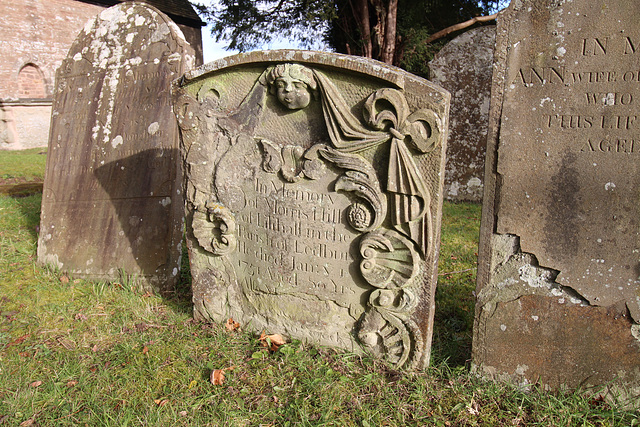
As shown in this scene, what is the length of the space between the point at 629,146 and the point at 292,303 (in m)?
2.27

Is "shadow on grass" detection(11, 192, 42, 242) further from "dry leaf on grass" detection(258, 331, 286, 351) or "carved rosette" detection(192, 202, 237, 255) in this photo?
"dry leaf on grass" detection(258, 331, 286, 351)

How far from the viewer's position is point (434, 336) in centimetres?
324

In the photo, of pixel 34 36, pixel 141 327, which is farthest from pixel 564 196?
pixel 34 36

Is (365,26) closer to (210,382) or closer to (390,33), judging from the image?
(390,33)

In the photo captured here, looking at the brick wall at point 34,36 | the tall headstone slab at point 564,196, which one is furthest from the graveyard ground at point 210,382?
the brick wall at point 34,36

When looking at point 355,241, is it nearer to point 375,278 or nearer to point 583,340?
point 375,278

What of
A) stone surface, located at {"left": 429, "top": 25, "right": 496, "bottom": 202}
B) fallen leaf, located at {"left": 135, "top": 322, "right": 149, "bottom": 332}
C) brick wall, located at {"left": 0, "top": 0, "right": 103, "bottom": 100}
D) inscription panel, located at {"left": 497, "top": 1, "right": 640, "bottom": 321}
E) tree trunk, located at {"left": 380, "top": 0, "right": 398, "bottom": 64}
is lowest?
fallen leaf, located at {"left": 135, "top": 322, "right": 149, "bottom": 332}

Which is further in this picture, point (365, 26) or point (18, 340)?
point (365, 26)

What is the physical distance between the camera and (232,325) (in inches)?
134

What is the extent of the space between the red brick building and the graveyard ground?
1302 centimetres

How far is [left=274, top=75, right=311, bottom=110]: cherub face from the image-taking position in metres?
2.79

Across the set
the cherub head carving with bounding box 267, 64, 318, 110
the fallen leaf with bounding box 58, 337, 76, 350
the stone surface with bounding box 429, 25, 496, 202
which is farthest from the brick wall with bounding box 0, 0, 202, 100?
the cherub head carving with bounding box 267, 64, 318, 110

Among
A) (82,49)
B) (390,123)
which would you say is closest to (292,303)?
(390,123)

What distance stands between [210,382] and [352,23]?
32.1 feet
